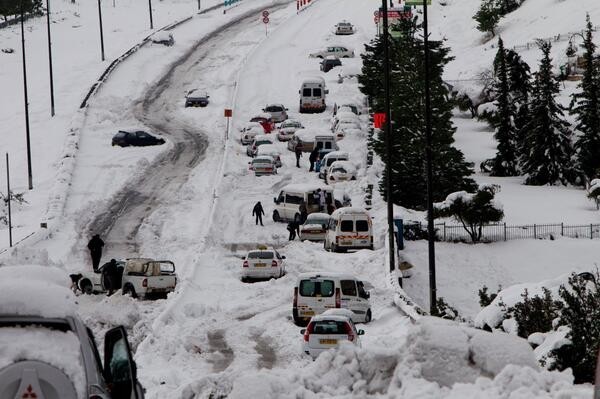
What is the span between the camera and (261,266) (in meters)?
40.6

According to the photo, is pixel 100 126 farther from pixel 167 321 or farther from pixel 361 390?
pixel 361 390

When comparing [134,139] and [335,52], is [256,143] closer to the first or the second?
[134,139]

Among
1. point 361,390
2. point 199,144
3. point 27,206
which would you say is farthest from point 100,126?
point 361,390

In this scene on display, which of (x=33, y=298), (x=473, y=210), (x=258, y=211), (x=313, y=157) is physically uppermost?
(x=313, y=157)

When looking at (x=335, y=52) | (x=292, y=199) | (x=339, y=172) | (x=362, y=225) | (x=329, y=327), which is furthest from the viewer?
(x=335, y=52)

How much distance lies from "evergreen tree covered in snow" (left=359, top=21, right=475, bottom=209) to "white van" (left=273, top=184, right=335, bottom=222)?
4.67 meters

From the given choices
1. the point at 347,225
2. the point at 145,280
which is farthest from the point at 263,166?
the point at 145,280

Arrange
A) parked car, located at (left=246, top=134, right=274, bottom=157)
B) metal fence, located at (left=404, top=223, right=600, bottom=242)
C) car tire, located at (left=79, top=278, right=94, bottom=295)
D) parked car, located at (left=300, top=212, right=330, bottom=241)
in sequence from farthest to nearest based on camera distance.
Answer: parked car, located at (left=246, top=134, right=274, bottom=157) → metal fence, located at (left=404, top=223, right=600, bottom=242) → parked car, located at (left=300, top=212, right=330, bottom=241) → car tire, located at (left=79, top=278, right=94, bottom=295)

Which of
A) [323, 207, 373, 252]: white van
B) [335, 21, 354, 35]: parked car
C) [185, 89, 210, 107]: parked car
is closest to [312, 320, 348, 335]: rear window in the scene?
[323, 207, 373, 252]: white van

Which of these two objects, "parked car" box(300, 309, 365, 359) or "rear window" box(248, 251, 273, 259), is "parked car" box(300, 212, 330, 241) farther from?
"parked car" box(300, 309, 365, 359)

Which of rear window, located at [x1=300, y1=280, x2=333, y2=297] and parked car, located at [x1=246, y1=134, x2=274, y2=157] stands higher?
parked car, located at [x1=246, y1=134, x2=274, y2=157]

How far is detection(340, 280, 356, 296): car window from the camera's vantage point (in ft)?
108

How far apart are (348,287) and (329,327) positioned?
23.3ft

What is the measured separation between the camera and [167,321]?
32.1 metres
